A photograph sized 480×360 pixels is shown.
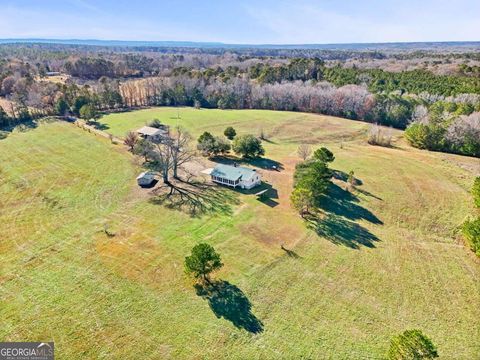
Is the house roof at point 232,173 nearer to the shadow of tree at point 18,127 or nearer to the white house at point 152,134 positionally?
the white house at point 152,134

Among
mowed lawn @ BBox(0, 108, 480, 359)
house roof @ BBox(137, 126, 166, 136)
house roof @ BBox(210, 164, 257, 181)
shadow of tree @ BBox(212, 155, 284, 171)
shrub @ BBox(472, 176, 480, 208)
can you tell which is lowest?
mowed lawn @ BBox(0, 108, 480, 359)

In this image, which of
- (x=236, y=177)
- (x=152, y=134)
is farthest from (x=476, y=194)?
→ (x=152, y=134)

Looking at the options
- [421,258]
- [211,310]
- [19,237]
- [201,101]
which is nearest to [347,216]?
[421,258]

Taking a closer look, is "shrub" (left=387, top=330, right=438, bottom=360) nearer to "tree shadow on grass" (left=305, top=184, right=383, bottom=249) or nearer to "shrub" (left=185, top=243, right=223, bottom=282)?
"tree shadow on grass" (left=305, top=184, right=383, bottom=249)

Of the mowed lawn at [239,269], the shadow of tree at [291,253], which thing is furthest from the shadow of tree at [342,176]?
the shadow of tree at [291,253]

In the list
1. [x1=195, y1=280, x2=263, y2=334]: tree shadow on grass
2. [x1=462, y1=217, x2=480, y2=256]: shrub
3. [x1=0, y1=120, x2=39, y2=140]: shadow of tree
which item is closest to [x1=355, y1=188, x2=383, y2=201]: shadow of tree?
[x1=462, y1=217, x2=480, y2=256]: shrub
